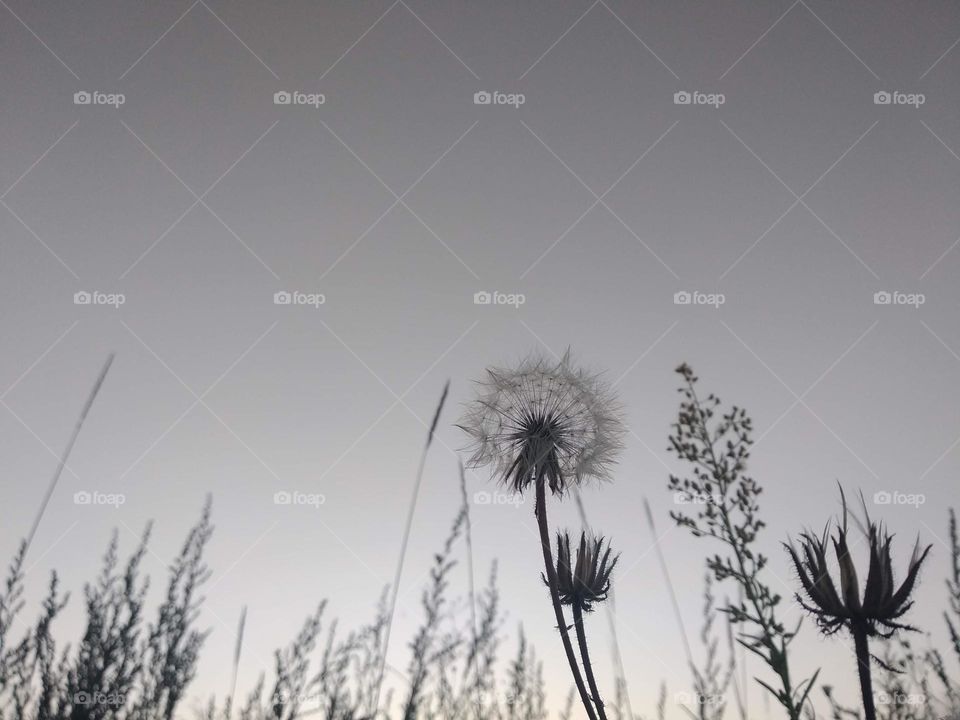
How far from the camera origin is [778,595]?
10.8ft

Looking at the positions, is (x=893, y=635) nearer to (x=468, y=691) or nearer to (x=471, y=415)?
(x=468, y=691)

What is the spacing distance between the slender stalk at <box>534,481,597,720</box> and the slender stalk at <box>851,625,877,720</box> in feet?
5.13

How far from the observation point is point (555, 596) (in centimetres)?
460

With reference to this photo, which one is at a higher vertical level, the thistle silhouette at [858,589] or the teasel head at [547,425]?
the teasel head at [547,425]

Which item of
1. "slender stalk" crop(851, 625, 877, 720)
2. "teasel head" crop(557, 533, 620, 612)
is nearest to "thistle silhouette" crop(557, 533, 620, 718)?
"teasel head" crop(557, 533, 620, 612)

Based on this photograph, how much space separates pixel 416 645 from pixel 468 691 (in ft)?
5.25

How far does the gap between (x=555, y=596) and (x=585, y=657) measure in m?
0.46

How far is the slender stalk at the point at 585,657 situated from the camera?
4277 mm

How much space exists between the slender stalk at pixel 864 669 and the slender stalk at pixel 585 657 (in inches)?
58.7

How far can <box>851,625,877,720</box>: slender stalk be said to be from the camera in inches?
126

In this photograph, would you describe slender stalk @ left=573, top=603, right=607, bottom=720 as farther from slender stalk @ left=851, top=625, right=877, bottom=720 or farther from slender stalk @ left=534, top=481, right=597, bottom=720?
slender stalk @ left=851, top=625, right=877, bottom=720

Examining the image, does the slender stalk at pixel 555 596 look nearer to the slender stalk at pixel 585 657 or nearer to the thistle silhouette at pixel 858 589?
the slender stalk at pixel 585 657

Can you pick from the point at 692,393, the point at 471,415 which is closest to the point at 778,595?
the point at 692,393

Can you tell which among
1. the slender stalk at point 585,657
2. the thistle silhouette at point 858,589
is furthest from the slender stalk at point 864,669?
the slender stalk at point 585,657
